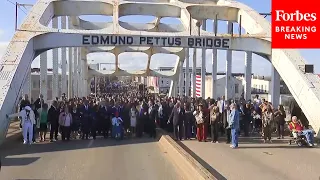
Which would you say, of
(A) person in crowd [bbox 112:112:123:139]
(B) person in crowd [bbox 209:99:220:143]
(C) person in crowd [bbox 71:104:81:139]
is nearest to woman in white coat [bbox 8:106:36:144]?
(C) person in crowd [bbox 71:104:81:139]

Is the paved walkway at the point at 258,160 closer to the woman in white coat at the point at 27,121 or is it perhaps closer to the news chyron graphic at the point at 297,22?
the news chyron graphic at the point at 297,22

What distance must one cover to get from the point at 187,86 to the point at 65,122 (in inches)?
1234

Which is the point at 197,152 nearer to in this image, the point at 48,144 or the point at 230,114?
the point at 230,114

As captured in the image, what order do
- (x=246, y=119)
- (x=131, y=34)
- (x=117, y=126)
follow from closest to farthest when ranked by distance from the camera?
(x=117, y=126) → (x=246, y=119) → (x=131, y=34)

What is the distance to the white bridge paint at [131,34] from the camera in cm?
1752

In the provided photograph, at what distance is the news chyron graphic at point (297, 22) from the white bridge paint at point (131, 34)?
23.6 feet

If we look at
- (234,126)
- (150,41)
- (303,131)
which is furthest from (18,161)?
(150,41)

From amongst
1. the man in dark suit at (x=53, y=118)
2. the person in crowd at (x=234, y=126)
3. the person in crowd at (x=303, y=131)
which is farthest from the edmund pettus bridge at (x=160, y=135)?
the man in dark suit at (x=53, y=118)

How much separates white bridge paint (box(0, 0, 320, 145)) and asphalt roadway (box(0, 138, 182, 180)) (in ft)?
6.71

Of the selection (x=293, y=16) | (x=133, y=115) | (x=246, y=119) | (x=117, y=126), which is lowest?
(x=117, y=126)

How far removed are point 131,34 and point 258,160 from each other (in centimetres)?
1123

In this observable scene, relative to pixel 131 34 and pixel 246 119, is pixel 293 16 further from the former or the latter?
pixel 131 34

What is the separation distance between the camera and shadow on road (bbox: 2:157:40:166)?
468 inches

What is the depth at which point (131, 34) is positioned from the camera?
71.9 feet
